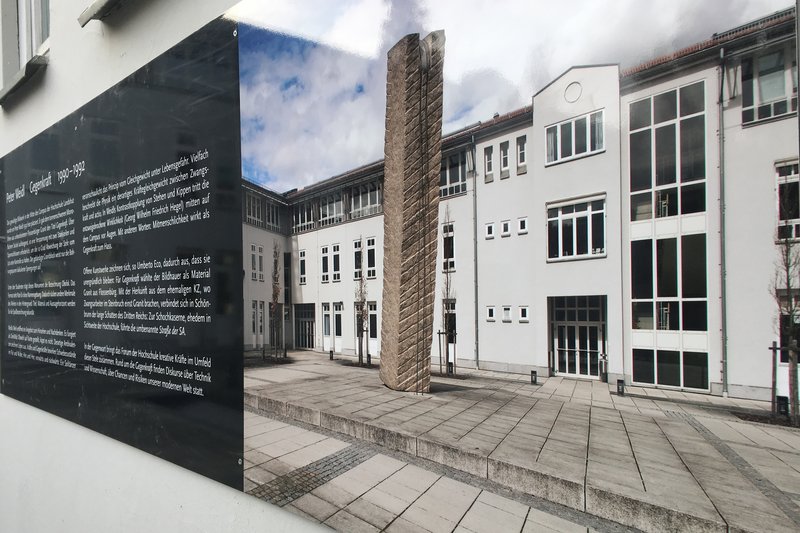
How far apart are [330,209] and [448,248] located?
25.6 inches

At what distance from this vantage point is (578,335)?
1332mm

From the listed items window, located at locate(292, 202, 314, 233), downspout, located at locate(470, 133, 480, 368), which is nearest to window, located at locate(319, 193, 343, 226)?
window, located at locate(292, 202, 314, 233)

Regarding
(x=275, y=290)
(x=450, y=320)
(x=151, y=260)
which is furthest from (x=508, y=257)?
(x=151, y=260)

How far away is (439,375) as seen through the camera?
184cm

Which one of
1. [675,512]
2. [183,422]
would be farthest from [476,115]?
[183,422]

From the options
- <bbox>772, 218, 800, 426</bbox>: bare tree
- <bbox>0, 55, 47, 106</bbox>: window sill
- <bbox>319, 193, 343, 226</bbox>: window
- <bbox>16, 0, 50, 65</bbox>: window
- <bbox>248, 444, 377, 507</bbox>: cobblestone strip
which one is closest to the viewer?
<bbox>772, 218, 800, 426</bbox>: bare tree

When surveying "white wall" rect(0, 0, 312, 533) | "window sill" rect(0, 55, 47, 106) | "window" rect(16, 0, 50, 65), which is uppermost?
"window" rect(16, 0, 50, 65)

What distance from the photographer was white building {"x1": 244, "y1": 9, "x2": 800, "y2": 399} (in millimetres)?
1021

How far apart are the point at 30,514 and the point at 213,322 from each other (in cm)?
354

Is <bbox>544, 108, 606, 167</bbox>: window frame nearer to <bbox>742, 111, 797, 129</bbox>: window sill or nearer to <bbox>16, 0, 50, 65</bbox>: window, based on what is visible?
<bbox>742, 111, 797, 129</bbox>: window sill

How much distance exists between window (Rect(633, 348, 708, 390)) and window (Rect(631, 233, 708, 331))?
0.31 ft

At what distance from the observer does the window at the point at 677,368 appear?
45.3 inches

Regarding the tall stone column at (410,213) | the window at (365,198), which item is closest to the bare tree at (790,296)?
the tall stone column at (410,213)

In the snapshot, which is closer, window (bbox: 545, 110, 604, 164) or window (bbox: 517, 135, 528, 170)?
window (bbox: 545, 110, 604, 164)
